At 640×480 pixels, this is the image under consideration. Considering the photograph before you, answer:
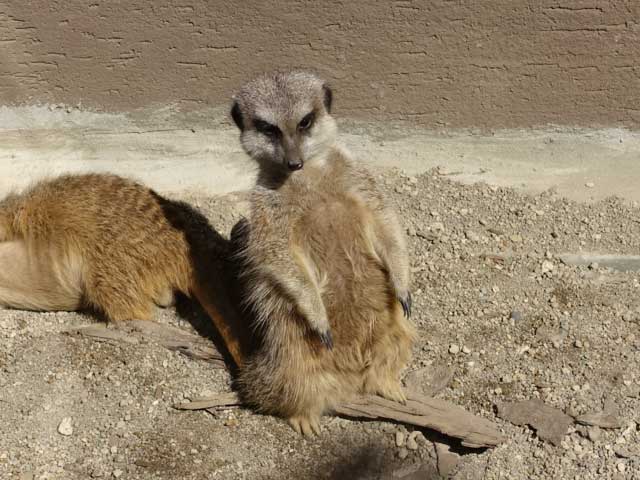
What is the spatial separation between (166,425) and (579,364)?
1272mm

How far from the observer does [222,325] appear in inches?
97.8

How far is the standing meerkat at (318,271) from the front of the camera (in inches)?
87.6

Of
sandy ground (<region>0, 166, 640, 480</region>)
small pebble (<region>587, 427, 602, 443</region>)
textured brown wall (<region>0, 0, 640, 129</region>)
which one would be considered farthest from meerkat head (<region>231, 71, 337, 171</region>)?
small pebble (<region>587, 427, 602, 443</region>)

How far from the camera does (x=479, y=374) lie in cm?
239

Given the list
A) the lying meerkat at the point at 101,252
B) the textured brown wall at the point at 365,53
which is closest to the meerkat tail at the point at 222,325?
the lying meerkat at the point at 101,252

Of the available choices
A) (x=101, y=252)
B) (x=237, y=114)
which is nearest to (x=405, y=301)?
(x=237, y=114)

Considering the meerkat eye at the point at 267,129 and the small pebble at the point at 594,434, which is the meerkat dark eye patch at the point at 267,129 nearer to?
the meerkat eye at the point at 267,129

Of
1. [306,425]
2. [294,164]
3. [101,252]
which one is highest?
[294,164]

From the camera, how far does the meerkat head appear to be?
213cm

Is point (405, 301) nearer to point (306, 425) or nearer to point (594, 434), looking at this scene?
point (306, 425)

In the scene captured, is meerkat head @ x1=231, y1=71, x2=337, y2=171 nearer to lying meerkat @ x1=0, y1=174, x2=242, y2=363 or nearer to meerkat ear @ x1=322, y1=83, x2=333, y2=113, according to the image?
meerkat ear @ x1=322, y1=83, x2=333, y2=113

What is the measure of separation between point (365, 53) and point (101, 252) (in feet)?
3.93

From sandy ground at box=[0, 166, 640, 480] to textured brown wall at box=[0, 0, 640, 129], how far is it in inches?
17.2

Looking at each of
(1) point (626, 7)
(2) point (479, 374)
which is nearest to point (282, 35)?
(1) point (626, 7)
